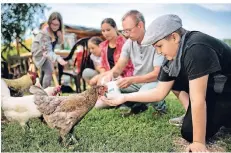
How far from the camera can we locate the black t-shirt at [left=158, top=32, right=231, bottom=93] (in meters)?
1.50

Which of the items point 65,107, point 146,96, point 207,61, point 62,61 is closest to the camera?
point 207,61

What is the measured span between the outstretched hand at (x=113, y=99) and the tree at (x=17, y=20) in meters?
0.51

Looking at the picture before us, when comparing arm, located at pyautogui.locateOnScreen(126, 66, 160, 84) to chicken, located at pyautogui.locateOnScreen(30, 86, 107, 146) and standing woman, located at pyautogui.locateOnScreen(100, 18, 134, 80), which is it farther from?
chicken, located at pyautogui.locateOnScreen(30, 86, 107, 146)

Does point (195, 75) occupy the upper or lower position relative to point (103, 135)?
upper

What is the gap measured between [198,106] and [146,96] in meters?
0.30

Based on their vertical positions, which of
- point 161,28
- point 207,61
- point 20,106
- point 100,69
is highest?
point 161,28

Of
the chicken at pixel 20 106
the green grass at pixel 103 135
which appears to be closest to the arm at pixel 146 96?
the green grass at pixel 103 135

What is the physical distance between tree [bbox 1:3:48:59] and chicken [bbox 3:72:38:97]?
158 millimetres

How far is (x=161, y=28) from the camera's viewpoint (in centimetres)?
153

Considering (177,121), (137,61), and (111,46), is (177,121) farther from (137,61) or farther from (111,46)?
(111,46)

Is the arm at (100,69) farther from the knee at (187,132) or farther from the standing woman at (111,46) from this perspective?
the knee at (187,132)

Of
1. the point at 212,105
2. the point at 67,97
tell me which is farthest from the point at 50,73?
the point at 212,105

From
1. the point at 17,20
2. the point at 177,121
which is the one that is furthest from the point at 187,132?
the point at 17,20

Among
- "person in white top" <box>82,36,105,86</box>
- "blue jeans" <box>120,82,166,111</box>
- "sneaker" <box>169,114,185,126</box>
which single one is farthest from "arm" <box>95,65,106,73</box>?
"sneaker" <box>169,114,185,126</box>
